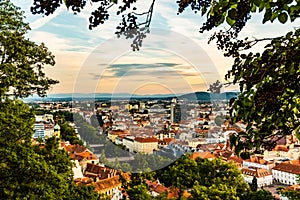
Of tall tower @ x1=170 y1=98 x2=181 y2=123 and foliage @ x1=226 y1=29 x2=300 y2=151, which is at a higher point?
foliage @ x1=226 y1=29 x2=300 y2=151

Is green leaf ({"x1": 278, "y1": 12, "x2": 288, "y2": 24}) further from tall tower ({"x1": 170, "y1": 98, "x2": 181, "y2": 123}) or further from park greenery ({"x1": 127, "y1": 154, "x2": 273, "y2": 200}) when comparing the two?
park greenery ({"x1": 127, "y1": 154, "x2": 273, "y2": 200})

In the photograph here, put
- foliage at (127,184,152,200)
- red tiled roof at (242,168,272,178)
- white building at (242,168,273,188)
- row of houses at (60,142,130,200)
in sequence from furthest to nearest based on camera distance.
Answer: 1. white building at (242,168,273,188)
2. red tiled roof at (242,168,272,178)
3. row of houses at (60,142,130,200)
4. foliage at (127,184,152,200)

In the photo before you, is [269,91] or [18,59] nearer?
[269,91]

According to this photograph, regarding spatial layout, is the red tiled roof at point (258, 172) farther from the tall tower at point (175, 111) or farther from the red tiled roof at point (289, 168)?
the tall tower at point (175, 111)

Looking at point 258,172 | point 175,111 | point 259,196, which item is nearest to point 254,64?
point 175,111

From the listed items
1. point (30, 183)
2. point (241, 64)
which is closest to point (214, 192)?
point (30, 183)

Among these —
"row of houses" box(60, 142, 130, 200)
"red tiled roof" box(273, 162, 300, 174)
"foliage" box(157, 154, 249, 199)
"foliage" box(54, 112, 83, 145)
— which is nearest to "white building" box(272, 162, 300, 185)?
"red tiled roof" box(273, 162, 300, 174)

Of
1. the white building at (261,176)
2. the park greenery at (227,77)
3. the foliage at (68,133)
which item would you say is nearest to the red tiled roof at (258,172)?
the white building at (261,176)

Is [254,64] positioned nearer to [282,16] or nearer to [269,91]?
Result: [269,91]
